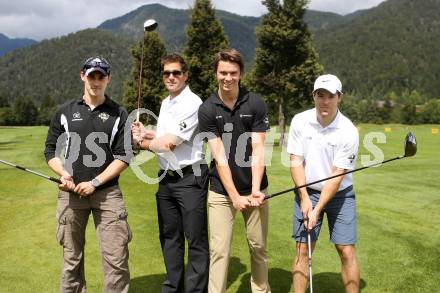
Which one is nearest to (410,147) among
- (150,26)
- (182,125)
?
(182,125)

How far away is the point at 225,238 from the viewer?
512 cm

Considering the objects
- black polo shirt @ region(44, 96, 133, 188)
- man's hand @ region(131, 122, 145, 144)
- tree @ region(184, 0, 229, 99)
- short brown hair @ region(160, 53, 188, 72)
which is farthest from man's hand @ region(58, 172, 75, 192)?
tree @ region(184, 0, 229, 99)

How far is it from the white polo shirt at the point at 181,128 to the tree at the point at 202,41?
3438 centimetres

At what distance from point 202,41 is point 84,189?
36922 mm

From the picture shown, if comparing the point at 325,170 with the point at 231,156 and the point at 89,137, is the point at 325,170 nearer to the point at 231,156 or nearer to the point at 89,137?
the point at 231,156

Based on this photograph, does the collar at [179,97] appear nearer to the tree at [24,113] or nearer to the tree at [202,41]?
the tree at [202,41]

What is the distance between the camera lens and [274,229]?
29.9 feet

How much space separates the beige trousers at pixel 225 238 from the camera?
511 cm

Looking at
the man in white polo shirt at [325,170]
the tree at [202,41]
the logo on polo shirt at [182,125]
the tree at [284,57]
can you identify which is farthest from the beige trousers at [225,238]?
the tree at [202,41]

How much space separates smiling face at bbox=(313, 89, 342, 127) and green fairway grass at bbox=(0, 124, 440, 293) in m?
2.58

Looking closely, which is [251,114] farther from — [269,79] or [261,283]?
[269,79]

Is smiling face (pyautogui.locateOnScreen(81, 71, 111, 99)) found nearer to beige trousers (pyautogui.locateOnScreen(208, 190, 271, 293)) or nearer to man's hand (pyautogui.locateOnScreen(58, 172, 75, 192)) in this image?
man's hand (pyautogui.locateOnScreen(58, 172, 75, 192))

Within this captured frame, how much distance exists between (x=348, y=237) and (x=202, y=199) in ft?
5.66

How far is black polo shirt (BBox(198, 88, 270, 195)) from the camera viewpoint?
16.3 ft
